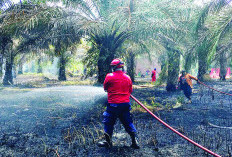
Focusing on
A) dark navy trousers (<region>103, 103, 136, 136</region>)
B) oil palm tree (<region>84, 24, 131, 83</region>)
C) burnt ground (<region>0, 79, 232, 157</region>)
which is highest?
oil palm tree (<region>84, 24, 131, 83</region>)

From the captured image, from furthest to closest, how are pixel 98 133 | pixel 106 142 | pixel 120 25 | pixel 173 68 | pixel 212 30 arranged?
pixel 173 68 → pixel 120 25 → pixel 212 30 → pixel 98 133 → pixel 106 142

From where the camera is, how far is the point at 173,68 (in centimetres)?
1032

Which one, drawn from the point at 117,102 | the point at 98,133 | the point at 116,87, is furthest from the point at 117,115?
the point at 98,133

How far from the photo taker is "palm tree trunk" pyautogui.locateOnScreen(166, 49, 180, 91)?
989 cm

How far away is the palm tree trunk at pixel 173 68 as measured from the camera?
389 inches

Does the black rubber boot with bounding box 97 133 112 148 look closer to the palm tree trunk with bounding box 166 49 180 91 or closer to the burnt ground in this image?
the burnt ground

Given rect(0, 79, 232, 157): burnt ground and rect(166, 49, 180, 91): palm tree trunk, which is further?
rect(166, 49, 180, 91): palm tree trunk

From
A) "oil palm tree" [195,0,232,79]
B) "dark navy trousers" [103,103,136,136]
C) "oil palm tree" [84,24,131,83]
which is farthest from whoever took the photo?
"oil palm tree" [84,24,131,83]

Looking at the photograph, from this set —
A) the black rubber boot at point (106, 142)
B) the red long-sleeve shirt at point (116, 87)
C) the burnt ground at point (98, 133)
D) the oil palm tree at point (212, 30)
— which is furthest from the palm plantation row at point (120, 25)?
the black rubber boot at point (106, 142)

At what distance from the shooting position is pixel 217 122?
5.08m

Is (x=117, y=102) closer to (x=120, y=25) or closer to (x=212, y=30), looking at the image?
(x=212, y=30)

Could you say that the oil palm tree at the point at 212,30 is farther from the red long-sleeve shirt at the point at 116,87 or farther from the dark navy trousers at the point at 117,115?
the dark navy trousers at the point at 117,115

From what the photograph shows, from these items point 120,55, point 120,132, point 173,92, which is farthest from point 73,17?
point 173,92

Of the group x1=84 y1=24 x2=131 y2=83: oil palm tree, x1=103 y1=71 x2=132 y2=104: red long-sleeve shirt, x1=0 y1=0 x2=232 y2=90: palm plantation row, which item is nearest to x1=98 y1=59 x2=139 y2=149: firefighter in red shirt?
x1=103 y1=71 x2=132 y2=104: red long-sleeve shirt
